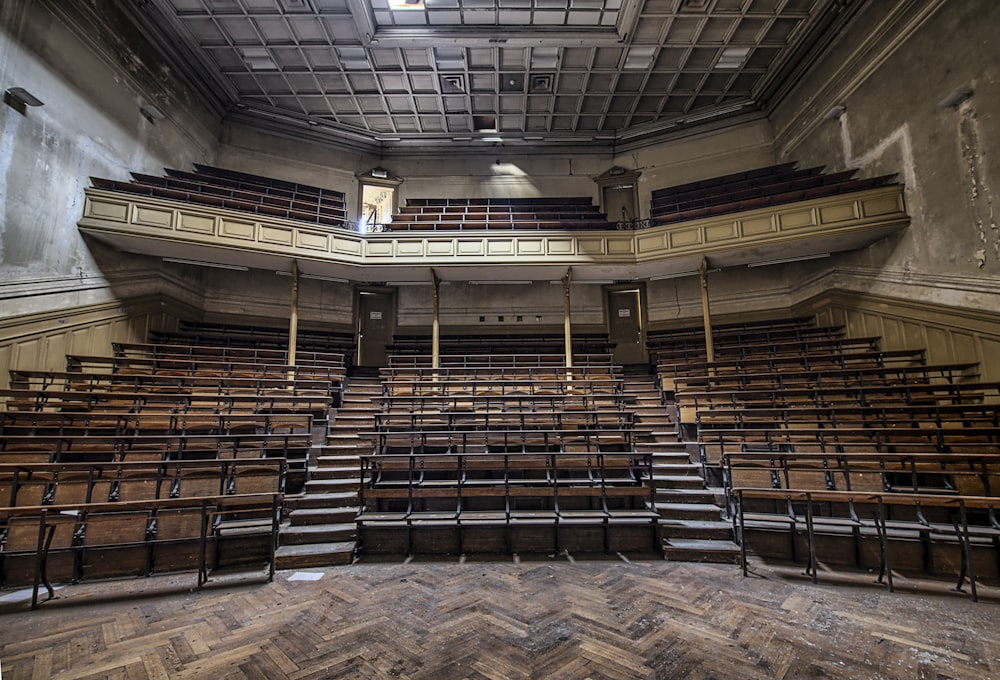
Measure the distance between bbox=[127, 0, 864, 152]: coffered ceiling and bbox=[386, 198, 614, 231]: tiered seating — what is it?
5.03ft

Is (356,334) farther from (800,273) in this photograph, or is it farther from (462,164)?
(800,273)

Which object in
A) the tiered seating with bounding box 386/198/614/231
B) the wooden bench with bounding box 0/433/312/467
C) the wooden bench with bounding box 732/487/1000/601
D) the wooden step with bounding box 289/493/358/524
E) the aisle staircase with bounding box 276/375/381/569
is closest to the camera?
the wooden bench with bounding box 732/487/1000/601

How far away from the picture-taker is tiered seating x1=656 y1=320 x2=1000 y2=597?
9.93 ft

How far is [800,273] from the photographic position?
7809 millimetres

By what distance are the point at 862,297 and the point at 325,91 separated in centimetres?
942

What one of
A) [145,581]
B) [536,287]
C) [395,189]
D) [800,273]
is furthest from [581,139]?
[145,581]

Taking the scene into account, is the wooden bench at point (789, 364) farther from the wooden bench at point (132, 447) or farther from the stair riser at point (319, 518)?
the wooden bench at point (132, 447)

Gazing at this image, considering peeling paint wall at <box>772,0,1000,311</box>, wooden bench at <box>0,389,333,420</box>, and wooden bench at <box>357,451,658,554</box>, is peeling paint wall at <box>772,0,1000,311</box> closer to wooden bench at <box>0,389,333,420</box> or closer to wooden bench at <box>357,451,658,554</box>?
wooden bench at <box>357,451,658,554</box>

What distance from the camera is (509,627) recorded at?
232 centimetres

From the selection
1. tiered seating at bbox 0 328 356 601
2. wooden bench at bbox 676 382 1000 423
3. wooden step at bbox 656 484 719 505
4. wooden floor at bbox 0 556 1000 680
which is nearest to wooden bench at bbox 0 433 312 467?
tiered seating at bbox 0 328 356 601

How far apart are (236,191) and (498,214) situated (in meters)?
4.32

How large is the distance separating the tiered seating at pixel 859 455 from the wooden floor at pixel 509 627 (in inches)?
13.4

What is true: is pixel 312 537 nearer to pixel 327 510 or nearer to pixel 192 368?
pixel 327 510

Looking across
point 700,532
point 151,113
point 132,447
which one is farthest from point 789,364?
point 151,113
